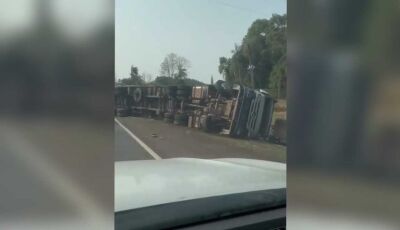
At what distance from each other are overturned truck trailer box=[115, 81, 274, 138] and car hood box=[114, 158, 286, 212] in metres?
0.33

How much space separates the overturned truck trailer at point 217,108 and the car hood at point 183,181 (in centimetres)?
33

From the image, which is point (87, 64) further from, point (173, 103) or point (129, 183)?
point (173, 103)

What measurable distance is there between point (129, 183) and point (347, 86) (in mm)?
1367

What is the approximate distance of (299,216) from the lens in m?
1.05

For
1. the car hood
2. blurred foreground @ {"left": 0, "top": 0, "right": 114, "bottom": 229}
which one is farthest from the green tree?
blurred foreground @ {"left": 0, "top": 0, "right": 114, "bottom": 229}

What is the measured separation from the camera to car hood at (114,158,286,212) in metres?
1.93

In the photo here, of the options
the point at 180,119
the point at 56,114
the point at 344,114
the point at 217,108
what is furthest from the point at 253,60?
the point at 56,114

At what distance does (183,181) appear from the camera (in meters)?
2.26

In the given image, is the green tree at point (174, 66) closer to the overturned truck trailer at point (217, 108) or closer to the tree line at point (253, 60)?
the overturned truck trailer at point (217, 108)

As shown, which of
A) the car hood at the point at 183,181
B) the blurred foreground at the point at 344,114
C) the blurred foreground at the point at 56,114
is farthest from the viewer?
the car hood at the point at 183,181

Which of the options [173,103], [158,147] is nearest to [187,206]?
[173,103]

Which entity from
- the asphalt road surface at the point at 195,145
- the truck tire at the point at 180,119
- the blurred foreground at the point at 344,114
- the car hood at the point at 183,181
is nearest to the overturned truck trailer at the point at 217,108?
the truck tire at the point at 180,119

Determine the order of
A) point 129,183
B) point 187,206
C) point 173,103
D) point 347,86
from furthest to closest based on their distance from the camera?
1. point 173,103
2. point 129,183
3. point 187,206
4. point 347,86

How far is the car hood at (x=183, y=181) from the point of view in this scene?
6.32ft
